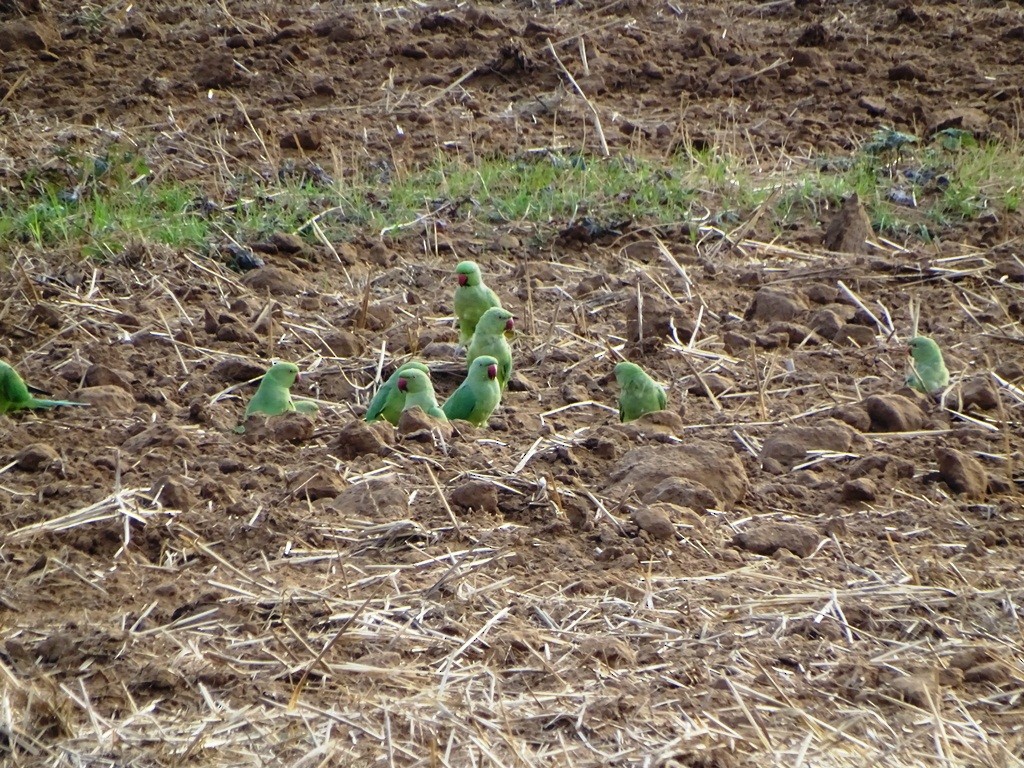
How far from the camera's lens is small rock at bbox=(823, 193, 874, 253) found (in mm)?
7219

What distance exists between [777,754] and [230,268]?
14.9 ft

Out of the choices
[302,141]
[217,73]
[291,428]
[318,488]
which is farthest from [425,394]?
[217,73]

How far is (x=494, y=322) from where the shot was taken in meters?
5.64

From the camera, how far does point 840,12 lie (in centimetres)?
1073

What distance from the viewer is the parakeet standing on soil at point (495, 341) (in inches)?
221

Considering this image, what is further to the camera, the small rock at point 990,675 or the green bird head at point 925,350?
the green bird head at point 925,350

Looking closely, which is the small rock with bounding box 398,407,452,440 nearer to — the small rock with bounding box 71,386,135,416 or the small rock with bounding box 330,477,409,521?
the small rock with bounding box 330,477,409,521

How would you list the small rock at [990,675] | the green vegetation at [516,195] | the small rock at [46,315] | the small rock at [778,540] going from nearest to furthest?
the small rock at [990,675] → the small rock at [778,540] → the small rock at [46,315] → the green vegetation at [516,195]

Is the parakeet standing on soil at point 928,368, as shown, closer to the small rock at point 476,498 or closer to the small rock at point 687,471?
the small rock at point 687,471

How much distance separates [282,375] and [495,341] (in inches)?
34.0

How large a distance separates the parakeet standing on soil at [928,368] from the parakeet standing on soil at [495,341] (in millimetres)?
1635

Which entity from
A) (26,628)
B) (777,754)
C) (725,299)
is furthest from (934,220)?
(26,628)

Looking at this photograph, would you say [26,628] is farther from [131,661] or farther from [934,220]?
[934,220]

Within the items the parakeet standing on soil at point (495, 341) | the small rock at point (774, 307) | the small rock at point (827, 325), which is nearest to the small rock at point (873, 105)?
the small rock at point (774, 307)
